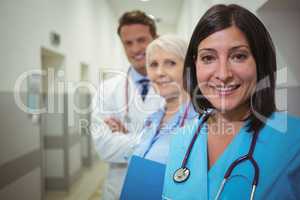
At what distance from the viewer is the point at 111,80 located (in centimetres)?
113

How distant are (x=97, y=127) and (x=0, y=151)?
40cm

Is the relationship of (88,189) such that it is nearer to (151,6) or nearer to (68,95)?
(68,95)

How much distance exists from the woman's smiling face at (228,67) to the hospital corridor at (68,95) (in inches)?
9.8

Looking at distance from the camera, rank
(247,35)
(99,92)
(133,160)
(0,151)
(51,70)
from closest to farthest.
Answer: (247,35), (133,160), (0,151), (99,92), (51,70)

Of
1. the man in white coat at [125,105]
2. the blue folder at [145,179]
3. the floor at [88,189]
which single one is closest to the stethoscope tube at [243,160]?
the blue folder at [145,179]

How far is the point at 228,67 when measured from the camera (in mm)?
566

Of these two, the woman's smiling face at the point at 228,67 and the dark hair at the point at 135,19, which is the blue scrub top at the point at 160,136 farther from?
the dark hair at the point at 135,19

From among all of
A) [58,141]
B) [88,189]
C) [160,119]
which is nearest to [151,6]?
[160,119]

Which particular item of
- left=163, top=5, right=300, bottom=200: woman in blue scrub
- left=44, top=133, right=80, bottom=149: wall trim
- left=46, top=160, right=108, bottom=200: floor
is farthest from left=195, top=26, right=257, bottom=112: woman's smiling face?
left=44, top=133, right=80, bottom=149: wall trim

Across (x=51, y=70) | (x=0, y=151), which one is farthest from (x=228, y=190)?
(x=51, y=70)

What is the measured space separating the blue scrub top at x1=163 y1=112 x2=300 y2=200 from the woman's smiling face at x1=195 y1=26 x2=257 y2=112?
97 millimetres

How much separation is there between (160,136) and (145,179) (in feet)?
0.56

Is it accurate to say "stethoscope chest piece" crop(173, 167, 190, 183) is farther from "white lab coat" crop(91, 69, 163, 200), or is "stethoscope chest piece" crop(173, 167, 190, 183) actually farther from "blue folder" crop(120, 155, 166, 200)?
"white lab coat" crop(91, 69, 163, 200)

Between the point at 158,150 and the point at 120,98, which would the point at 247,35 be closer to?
the point at 158,150
